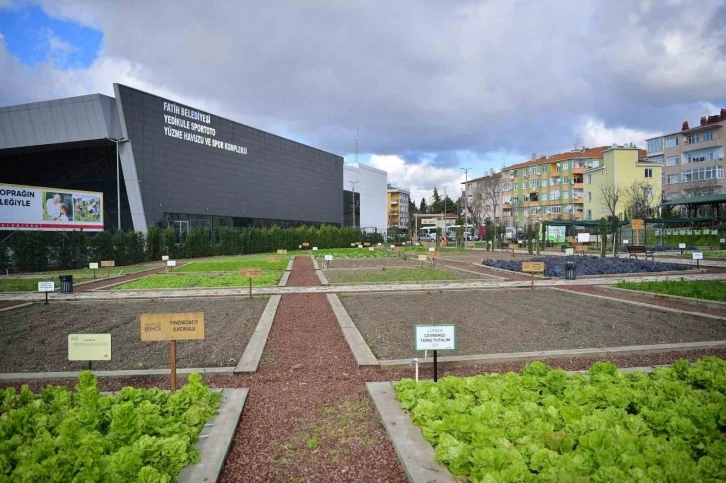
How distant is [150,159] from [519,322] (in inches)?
1574

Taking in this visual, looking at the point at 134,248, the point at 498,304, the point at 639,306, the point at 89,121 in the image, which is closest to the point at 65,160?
the point at 89,121

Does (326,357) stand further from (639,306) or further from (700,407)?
(639,306)

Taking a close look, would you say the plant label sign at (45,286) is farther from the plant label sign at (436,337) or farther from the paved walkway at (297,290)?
the plant label sign at (436,337)

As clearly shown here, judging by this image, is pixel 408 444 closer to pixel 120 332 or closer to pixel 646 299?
pixel 120 332

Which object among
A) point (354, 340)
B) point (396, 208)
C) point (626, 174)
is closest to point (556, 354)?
point (354, 340)

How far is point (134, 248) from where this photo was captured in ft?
116

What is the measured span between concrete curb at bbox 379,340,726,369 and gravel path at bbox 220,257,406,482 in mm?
978

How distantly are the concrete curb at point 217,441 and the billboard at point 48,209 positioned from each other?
105 feet

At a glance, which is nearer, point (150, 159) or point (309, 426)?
point (309, 426)

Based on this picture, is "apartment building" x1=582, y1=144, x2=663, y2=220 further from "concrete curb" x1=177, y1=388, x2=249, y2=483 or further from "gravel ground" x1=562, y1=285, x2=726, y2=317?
"concrete curb" x1=177, y1=388, x2=249, y2=483

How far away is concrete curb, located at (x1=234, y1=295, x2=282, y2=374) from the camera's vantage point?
6.91 metres

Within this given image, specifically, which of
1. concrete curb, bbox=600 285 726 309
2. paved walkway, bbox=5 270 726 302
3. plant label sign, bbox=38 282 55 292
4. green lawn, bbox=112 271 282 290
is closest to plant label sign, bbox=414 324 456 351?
concrete curb, bbox=600 285 726 309

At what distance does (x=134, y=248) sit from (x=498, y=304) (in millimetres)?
30776

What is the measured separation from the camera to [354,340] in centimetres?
856
